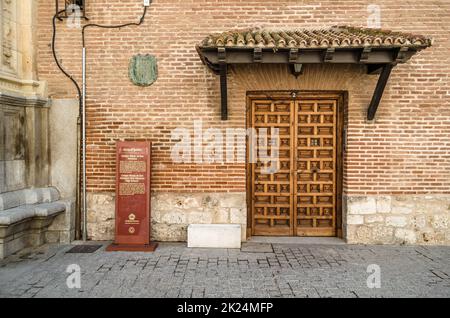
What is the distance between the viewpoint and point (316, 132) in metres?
6.14

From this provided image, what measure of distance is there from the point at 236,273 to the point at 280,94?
335cm

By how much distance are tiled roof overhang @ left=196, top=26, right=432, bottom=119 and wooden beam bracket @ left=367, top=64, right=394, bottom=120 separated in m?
0.02

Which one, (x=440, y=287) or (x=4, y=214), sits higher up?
(x=4, y=214)

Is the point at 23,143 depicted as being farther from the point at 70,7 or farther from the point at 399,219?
the point at 399,219

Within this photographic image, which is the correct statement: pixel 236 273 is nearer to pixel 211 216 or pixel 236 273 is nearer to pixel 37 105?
pixel 211 216

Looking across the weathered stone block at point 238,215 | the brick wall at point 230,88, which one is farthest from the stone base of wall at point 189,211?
the brick wall at point 230,88

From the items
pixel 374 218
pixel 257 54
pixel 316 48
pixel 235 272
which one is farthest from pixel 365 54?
pixel 235 272

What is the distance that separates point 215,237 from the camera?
18.6ft

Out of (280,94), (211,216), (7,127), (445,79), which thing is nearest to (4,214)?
(7,127)

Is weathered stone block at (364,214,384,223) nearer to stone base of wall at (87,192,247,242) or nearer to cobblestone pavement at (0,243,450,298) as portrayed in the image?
cobblestone pavement at (0,243,450,298)

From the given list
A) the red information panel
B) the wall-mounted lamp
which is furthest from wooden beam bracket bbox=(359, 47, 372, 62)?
the wall-mounted lamp

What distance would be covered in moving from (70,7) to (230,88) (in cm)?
329

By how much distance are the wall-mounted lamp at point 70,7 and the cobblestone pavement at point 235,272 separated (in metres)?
4.27

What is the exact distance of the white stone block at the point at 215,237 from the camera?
18.6 feet
